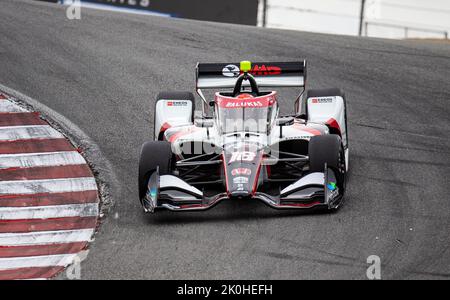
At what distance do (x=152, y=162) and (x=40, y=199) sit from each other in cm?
149

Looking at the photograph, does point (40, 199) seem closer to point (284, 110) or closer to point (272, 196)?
point (272, 196)

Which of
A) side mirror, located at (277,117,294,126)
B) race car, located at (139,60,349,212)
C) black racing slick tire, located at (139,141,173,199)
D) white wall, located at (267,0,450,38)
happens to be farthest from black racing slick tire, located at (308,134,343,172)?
white wall, located at (267,0,450,38)

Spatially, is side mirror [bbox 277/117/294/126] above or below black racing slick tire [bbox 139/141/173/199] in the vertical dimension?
above

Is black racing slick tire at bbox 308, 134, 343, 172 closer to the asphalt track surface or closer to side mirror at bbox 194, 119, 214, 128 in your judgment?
the asphalt track surface

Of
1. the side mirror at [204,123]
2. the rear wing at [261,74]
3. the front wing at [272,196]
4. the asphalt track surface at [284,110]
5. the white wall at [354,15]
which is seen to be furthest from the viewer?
the white wall at [354,15]

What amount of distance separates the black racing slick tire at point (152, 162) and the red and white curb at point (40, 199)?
629 millimetres

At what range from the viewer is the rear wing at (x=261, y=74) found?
10812 millimetres

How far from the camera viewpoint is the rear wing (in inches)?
426

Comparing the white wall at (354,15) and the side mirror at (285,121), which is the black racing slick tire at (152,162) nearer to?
the side mirror at (285,121)

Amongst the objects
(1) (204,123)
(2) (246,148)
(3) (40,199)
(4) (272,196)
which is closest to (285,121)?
(1) (204,123)

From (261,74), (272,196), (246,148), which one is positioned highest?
(261,74)

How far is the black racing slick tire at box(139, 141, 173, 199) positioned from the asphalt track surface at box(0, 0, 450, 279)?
14.2 inches

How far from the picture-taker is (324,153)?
905 cm

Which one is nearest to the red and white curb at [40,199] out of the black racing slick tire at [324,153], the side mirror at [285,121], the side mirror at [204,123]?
the side mirror at [204,123]
